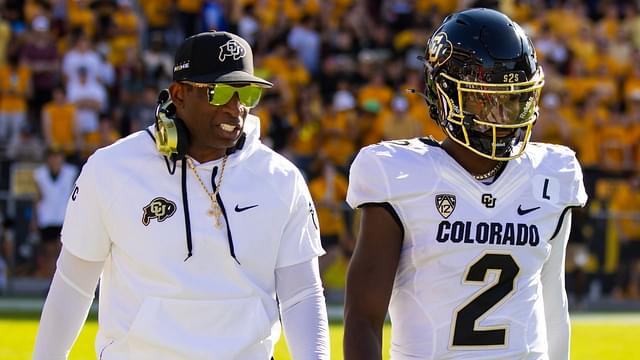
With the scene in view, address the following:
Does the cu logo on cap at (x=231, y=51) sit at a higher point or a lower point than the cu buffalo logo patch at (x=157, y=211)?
higher

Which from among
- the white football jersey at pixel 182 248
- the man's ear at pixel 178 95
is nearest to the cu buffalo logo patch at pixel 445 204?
the white football jersey at pixel 182 248

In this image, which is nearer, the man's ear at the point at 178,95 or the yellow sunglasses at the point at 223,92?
the yellow sunglasses at the point at 223,92

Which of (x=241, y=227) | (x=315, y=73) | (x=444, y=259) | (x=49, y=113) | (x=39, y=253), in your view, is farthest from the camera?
(x=315, y=73)

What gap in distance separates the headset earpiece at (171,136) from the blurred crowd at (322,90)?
10179mm

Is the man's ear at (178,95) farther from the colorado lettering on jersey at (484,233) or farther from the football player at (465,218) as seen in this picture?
the colorado lettering on jersey at (484,233)

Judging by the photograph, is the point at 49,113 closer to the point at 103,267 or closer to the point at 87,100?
the point at 87,100

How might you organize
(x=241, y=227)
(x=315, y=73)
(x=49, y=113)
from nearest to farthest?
1. (x=241, y=227)
2. (x=49, y=113)
3. (x=315, y=73)

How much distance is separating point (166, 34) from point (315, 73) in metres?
2.39

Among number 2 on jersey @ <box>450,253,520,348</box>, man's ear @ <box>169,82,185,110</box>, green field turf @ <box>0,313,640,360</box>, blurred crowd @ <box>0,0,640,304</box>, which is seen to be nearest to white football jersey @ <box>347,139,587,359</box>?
number 2 on jersey @ <box>450,253,520,348</box>

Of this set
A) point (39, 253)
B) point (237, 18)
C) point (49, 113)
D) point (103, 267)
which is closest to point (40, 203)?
point (39, 253)

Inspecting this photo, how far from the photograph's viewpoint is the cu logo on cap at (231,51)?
418 cm

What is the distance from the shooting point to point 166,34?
19156 mm

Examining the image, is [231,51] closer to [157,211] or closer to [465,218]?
[157,211]

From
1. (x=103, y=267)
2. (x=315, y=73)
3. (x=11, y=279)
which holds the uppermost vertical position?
(x=103, y=267)
